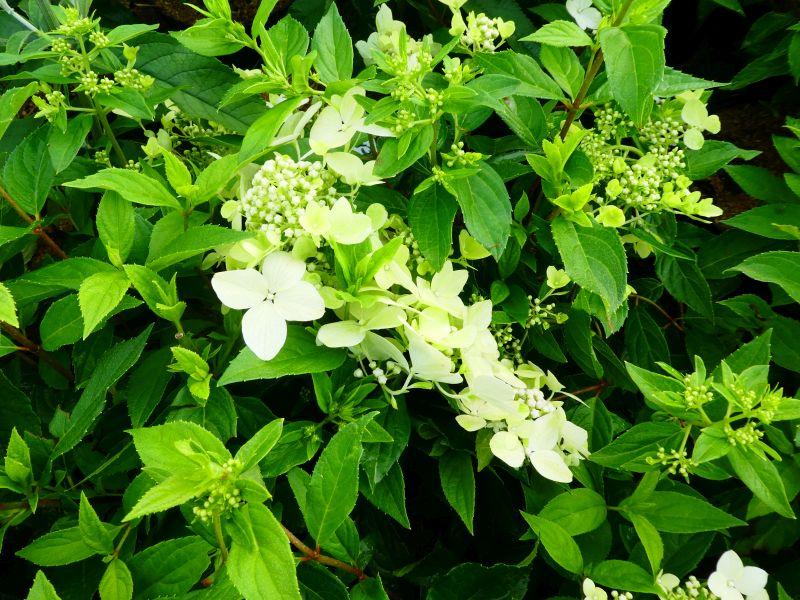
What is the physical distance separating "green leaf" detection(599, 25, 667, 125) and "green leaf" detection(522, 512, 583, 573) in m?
0.54

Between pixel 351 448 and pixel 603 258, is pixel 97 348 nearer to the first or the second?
pixel 351 448

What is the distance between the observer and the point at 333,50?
95 cm

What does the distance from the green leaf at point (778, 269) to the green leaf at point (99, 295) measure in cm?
89

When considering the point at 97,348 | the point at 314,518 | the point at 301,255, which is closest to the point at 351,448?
the point at 314,518

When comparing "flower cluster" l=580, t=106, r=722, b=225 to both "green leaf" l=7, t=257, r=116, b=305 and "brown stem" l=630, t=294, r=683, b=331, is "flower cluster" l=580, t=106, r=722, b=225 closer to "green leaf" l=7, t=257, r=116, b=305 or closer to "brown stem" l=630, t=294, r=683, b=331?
"brown stem" l=630, t=294, r=683, b=331

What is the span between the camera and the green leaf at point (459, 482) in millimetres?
932

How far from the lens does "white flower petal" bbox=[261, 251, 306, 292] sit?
76cm

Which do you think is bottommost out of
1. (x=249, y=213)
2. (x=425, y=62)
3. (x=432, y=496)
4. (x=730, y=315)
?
(x=432, y=496)

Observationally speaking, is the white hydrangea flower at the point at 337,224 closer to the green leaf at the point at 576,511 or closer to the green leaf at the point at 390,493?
the green leaf at the point at 390,493

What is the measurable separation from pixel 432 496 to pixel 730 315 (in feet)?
2.19

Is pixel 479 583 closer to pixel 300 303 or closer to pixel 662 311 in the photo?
pixel 300 303

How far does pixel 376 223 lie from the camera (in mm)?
822

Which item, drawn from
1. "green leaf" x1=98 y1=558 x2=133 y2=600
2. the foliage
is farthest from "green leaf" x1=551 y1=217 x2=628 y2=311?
"green leaf" x1=98 y1=558 x2=133 y2=600

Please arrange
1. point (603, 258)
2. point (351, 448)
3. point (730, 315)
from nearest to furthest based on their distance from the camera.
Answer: point (351, 448) → point (603, 258) → point (730, 315)
